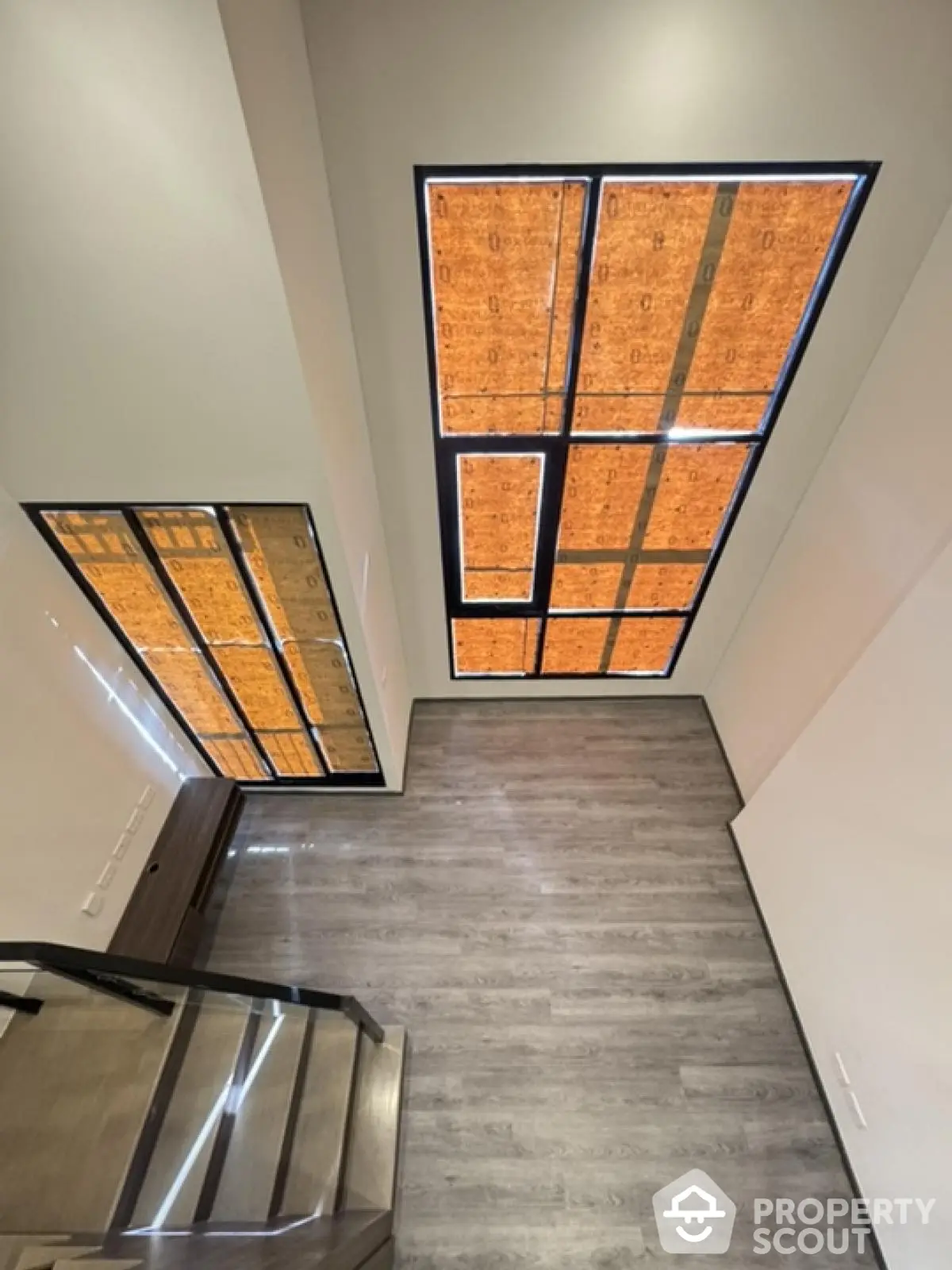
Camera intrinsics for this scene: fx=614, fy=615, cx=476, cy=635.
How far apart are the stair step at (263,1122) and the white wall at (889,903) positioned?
1.88m

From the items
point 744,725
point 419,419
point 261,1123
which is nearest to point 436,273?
point 419,419

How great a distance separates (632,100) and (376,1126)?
343 centimetres

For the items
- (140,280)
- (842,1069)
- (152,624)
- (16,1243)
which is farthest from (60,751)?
(842,1069)

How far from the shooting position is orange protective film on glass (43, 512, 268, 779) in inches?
81.8

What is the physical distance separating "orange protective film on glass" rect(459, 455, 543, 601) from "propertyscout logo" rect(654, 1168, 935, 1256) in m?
2.45

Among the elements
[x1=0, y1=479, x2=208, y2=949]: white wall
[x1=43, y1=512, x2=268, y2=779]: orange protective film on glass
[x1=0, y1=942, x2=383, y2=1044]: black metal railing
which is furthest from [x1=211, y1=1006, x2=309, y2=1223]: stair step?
[x1=43, y1=512, x2=268, y2=779]: orange protective film on glass

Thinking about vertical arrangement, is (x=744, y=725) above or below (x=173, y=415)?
above

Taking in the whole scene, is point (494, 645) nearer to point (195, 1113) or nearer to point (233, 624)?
point (233, 624)

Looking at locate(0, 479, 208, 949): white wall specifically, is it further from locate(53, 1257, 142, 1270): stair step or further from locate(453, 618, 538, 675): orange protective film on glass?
locate(453, 618, 538, 675): orange protective film on glass

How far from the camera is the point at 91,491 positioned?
1908mm

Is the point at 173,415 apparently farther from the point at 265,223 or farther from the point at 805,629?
the point at 805,629

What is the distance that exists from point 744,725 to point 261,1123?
106 inches

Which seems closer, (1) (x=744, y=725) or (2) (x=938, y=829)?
(2) (x=938, y=829)

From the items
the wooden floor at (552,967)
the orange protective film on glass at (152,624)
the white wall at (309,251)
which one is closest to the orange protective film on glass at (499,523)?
the white wall at (309,251)
